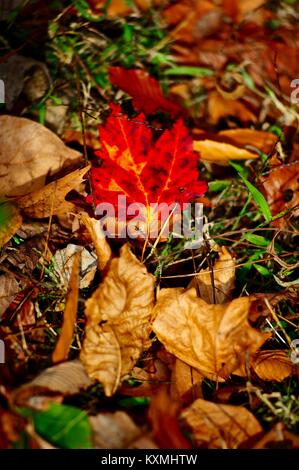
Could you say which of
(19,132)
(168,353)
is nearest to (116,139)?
(19,132)

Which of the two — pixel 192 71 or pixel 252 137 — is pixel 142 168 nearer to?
pixel 252 137

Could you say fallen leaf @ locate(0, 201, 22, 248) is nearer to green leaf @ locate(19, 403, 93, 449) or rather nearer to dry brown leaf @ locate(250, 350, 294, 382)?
green leaf @ locate(19, 403, 93, 449)

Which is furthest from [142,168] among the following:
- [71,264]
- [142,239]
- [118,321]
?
[118,321]

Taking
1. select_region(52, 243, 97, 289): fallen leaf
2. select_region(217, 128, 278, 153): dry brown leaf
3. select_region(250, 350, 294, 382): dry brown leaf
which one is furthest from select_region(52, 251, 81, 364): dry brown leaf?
select_region(217, 128, 278, 153): dry brown leaf

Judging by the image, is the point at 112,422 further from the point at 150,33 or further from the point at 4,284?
the point at 150,33

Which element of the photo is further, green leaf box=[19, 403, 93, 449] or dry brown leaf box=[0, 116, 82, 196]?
dry brown leaf box=[0, 116, 82, 196]

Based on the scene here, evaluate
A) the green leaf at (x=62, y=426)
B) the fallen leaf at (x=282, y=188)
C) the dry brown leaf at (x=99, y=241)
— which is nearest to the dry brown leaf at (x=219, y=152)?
the fallen leaf at (x=282, y=188)
